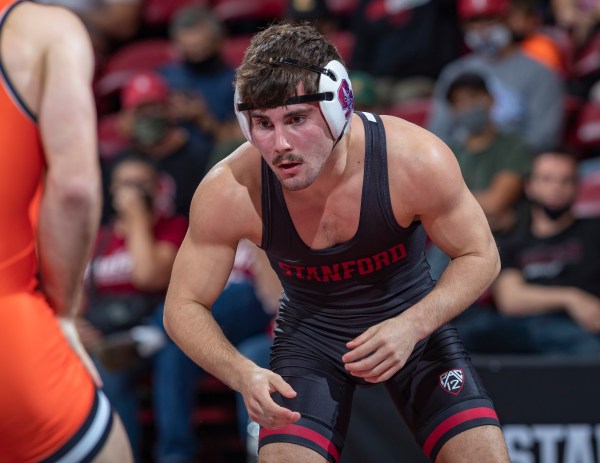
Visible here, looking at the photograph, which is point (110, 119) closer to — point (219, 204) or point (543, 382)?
point (543, 382)

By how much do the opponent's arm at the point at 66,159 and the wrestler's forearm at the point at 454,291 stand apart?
0.88m

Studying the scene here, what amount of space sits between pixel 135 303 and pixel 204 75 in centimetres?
227

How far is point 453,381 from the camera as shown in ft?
9.61

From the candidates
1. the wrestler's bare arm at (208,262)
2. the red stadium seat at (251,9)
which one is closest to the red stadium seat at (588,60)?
the red stadium seat at (251,9)

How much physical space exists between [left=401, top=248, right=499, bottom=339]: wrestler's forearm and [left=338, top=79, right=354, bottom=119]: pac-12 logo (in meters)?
0.53

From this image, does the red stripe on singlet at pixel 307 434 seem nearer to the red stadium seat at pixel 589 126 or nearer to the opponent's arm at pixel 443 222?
the opponent's arm at pixel 443 222

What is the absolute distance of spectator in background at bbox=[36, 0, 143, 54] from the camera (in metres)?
8.94

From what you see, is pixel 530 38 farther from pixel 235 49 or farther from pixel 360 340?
pixel 360 340

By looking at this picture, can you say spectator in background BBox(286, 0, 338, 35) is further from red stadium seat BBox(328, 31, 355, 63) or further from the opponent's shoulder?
the opponent's shoulder

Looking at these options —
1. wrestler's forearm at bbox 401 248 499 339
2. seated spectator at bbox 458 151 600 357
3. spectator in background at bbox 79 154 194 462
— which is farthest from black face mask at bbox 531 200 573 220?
wrestler's forearm at bbox 401 248 499 339

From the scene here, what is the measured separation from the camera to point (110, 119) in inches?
317

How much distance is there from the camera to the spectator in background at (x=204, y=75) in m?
6.91

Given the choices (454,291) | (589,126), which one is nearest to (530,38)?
(589,126)

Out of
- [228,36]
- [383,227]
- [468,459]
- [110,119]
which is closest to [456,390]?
[468,459]
